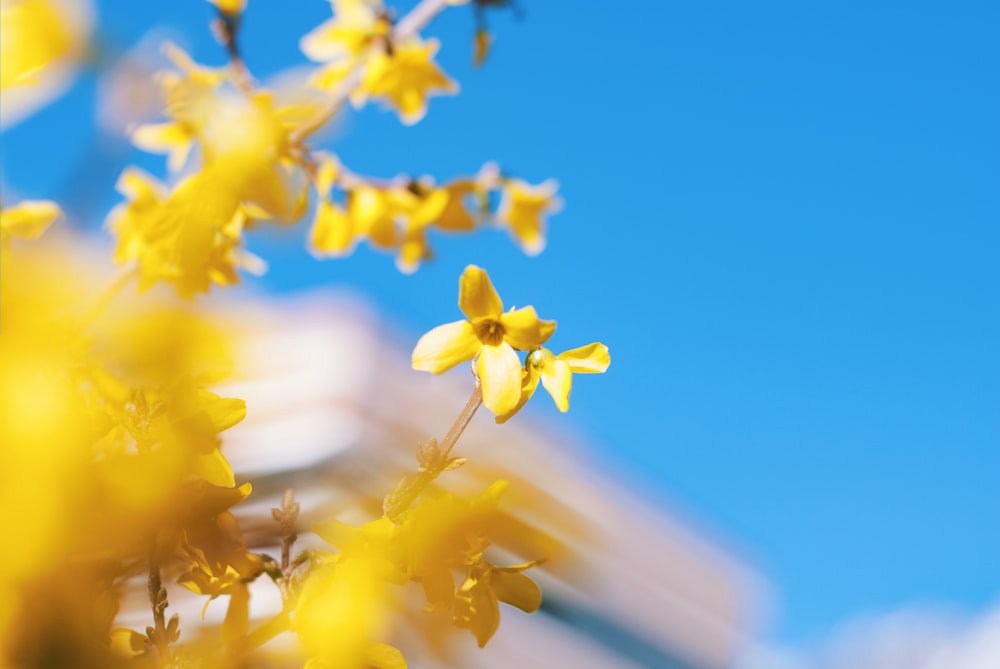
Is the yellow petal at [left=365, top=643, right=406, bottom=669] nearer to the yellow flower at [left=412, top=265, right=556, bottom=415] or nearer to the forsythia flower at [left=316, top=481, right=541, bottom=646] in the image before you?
the forsythia flower at [left=316, top=481, right=541, bottom=646]

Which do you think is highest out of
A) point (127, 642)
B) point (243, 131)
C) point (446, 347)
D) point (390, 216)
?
point (390, 216)

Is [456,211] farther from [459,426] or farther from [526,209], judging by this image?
[459,426]

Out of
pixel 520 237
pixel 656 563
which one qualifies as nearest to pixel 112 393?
pixel 520 237

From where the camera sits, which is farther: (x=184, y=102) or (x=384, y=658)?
(x=184, y=102)

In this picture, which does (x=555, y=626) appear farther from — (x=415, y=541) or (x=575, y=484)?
(x=415, y=541)

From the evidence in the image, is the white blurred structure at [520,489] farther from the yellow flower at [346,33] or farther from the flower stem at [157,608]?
the yellow flower at [346,33]

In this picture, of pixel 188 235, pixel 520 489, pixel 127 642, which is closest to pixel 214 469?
pixel 127 642
